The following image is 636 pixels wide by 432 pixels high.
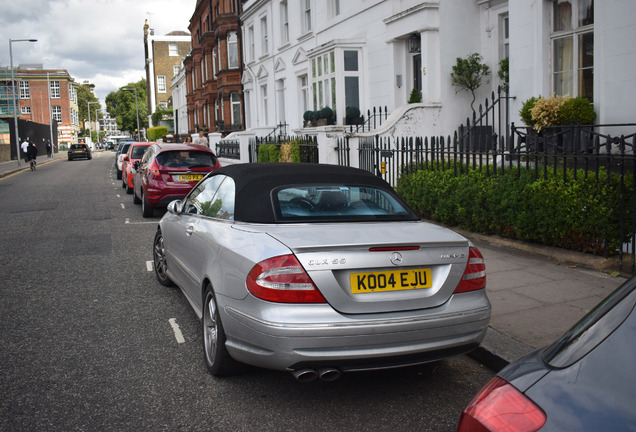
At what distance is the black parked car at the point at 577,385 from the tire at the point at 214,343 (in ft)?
8.37

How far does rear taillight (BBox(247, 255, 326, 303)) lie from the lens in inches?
142

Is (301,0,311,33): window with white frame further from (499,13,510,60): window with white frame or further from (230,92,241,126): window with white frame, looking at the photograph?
(230,92,241,126): window with white frame

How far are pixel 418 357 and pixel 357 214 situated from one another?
4.16 ft

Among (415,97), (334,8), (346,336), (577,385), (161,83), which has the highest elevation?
(161,83)

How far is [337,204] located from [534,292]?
2.77 meters

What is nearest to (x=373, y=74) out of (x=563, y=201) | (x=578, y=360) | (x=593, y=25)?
(x=593, y=25)

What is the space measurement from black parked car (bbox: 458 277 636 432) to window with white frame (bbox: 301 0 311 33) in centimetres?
2497

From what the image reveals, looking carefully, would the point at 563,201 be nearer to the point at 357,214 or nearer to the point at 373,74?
the point at 357,214

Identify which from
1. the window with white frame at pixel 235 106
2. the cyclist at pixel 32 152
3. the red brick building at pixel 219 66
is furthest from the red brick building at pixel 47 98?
the window with white frame at pixel 235 106

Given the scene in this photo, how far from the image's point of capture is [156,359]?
4.84 meters

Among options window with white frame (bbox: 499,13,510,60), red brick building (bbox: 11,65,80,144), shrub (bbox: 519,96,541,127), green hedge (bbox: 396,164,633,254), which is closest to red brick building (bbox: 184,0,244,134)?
window with white frame (bbox: 499,13,510,60)

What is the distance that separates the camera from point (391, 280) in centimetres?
375

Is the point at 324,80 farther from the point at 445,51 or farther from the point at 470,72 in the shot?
the point at 470,72

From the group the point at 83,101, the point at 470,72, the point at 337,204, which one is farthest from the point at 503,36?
the point at 83,101
